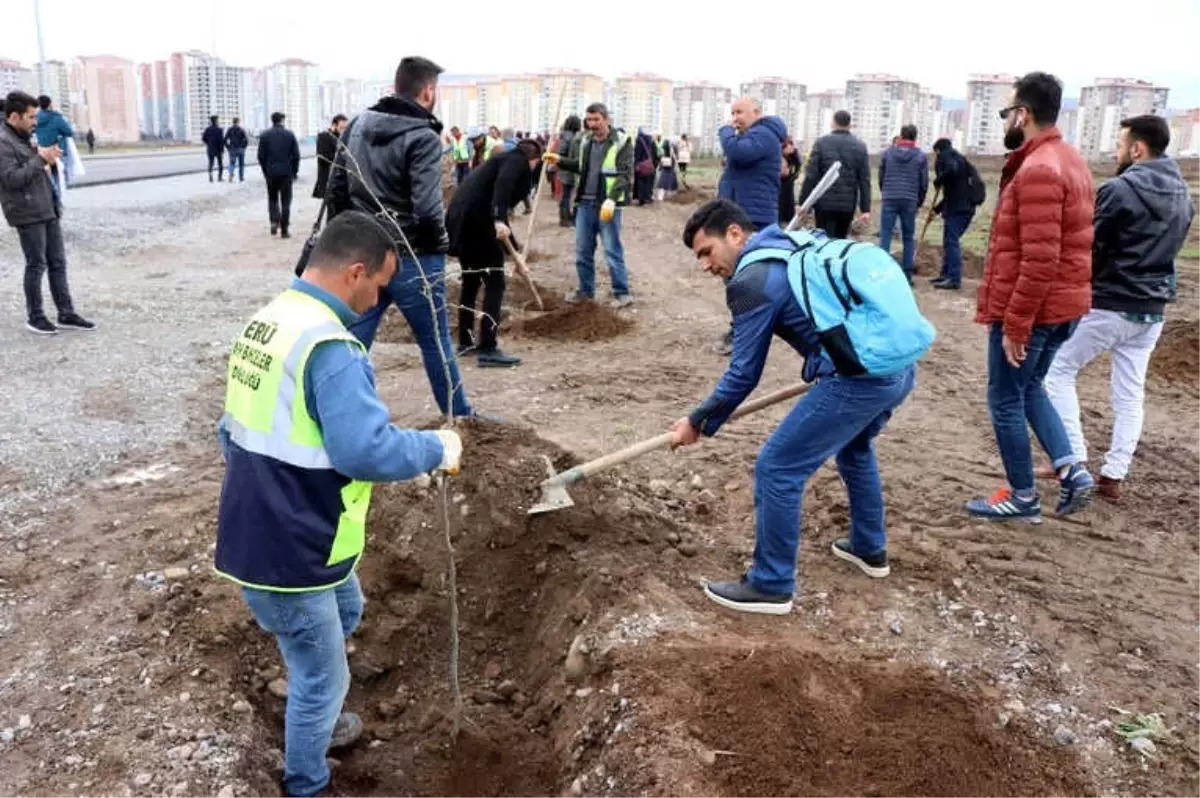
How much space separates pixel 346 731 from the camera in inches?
124

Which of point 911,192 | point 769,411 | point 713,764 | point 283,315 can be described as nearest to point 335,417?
point 283,315

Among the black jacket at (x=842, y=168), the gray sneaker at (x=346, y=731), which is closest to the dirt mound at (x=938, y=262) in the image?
the black jacket at (x=842, y=168)

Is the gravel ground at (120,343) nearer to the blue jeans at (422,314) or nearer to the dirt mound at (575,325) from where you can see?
the blue jeans at (422,314)

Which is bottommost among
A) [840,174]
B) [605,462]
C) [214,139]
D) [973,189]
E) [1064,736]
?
[1064,736]

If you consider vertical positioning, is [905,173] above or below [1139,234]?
above

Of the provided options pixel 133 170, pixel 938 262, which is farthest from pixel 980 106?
pixel 938 262

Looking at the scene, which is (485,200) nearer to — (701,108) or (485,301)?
(485,301)

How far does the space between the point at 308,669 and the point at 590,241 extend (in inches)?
276

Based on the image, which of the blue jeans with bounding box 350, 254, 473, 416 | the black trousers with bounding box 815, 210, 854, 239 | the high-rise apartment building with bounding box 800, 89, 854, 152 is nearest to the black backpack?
the black trousers with bounding box 815, 210, 854, 239

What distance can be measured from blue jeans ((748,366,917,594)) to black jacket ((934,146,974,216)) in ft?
25.7

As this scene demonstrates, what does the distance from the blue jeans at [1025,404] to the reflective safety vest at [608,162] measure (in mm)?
4988

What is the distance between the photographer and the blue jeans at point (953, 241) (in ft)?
35.1

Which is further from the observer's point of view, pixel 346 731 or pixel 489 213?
pixel 489 213

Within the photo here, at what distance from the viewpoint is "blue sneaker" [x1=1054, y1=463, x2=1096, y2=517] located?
15.1 ft
